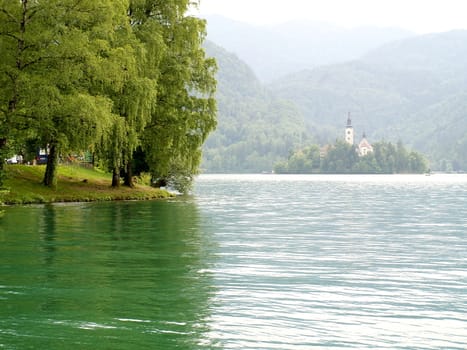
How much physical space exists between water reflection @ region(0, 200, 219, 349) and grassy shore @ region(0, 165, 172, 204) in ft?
48.7

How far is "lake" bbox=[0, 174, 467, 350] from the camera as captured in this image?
11.1m

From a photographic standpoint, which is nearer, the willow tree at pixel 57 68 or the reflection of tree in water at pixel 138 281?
the reflection of tree in water at pixel 138 281

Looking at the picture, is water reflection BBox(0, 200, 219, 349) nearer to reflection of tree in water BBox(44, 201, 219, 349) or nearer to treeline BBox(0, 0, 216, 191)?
reflection of tree in water BBox(44, 201, 219, 349)

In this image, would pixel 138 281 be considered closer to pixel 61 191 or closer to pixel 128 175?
pixel 61 191

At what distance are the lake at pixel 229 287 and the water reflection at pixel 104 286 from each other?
3cm

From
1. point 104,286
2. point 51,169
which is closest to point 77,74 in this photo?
point 51,169

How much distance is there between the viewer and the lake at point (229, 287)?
1105cm

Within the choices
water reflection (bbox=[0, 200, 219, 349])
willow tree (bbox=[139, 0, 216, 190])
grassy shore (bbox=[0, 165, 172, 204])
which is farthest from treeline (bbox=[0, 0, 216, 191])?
water reflection (bbox=[0, 200, 219, 349])

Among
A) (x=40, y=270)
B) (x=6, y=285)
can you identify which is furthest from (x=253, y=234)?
(x=6, y=285)

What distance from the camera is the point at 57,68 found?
41.1 metres

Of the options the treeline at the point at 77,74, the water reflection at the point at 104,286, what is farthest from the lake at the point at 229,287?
the treeline at the point at 77,74

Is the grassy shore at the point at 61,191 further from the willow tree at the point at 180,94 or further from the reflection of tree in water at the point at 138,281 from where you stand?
the reflection of tree in water at the point at 138,281

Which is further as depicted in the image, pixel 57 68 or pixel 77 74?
pixel 57 68

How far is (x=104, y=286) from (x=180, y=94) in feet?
129
